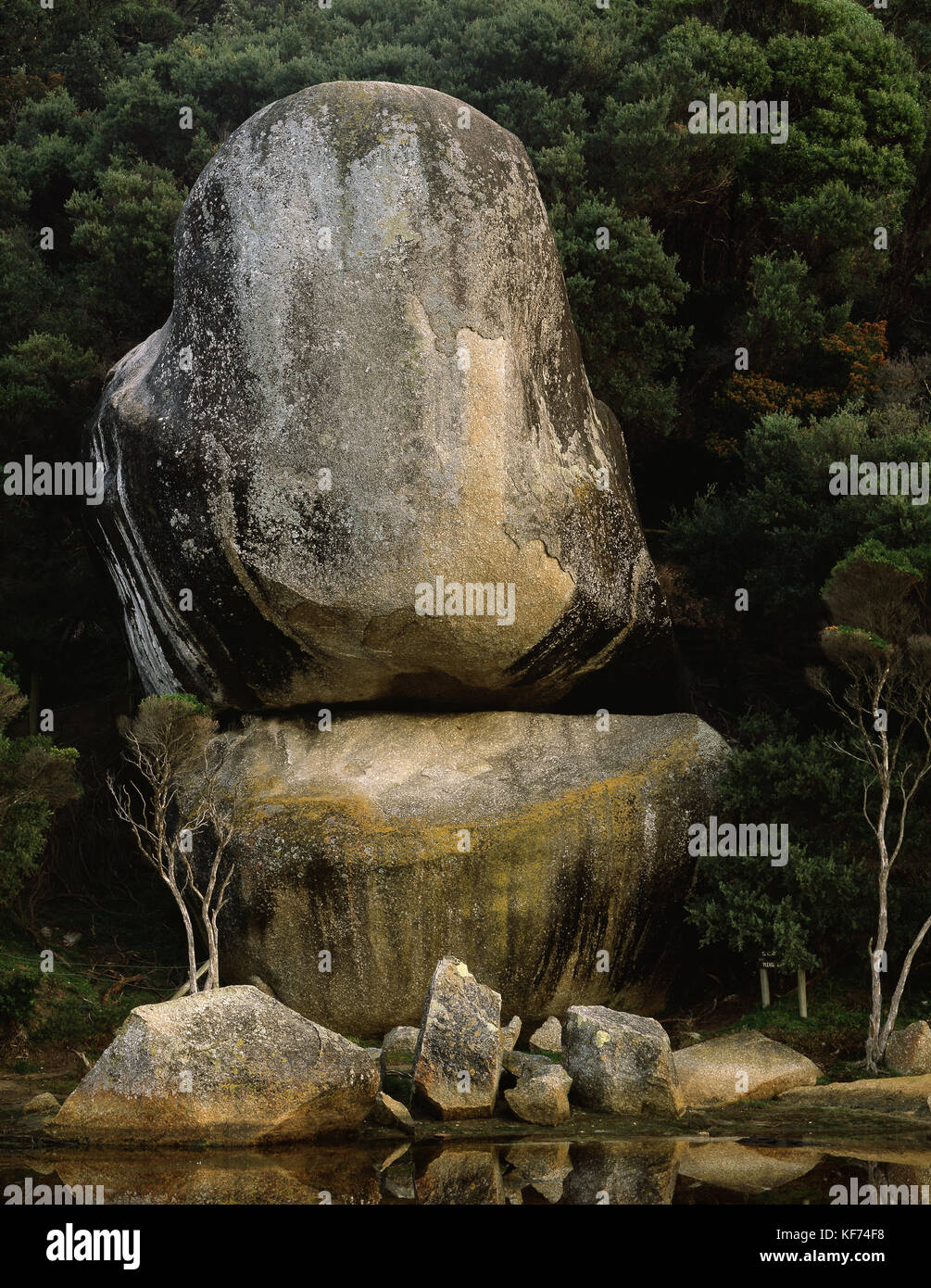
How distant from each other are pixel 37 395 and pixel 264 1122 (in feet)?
45.8

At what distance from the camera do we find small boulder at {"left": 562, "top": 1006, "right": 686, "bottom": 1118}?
1407cm

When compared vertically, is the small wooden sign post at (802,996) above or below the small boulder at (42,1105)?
above

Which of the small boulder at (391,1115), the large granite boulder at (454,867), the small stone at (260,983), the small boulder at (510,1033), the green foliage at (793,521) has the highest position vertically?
the green foliage at (793,521)

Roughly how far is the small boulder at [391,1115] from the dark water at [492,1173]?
413mm

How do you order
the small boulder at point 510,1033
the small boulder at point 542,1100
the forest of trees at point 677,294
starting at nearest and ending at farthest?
the small boulder at point 542,1100 < the small boulder at point 510,1033 < the forest of trees at point 677,294

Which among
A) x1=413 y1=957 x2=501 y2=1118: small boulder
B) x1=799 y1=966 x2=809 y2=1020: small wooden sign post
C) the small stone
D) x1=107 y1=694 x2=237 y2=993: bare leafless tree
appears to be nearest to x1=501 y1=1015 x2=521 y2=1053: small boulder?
x1=413 y1=957 x2=501 y2=1118: small boulder

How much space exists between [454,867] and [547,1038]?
2.22 metres

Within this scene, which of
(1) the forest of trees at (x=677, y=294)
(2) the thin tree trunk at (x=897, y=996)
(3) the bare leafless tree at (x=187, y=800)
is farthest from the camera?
(1) the forest of trees at (x=677, y=294)

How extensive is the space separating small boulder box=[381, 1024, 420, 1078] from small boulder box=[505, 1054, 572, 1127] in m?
2.38

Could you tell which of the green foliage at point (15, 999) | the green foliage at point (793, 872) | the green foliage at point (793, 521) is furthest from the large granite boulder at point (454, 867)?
the green foliage at point (793, 521)

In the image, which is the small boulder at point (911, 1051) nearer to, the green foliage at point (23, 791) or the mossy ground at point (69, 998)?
the mossy ground at point (69, 998)

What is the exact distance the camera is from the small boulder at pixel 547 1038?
53.8ft

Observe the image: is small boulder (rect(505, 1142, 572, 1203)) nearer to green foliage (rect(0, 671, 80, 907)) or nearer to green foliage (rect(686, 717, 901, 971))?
green foliage (rect(686, 717, 901, 971))

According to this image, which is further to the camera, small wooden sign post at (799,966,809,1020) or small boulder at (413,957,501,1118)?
small wooden sign post at (799,966,809,1020)
